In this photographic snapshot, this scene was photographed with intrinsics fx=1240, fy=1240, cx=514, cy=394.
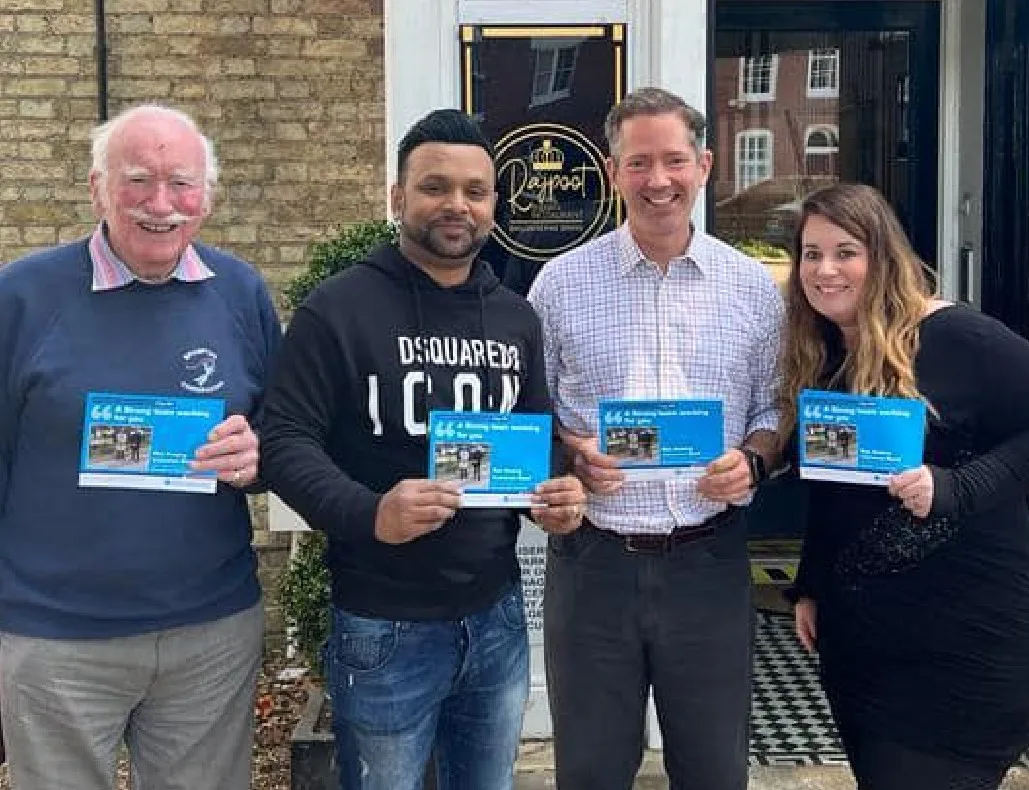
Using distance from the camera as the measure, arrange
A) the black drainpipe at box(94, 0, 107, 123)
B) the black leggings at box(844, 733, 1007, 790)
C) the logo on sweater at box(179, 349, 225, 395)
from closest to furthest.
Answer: the logo on sweater at box(179, 349, 225, 395)
the black leggings at box(844, 733, 1007, 790)
the black drainpipe at box(94, 0, 107, 123)

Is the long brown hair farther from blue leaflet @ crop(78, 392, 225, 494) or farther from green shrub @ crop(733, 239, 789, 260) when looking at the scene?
green shrub @ crop(733, 239, 789, 260)

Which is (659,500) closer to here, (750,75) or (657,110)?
(657,110)

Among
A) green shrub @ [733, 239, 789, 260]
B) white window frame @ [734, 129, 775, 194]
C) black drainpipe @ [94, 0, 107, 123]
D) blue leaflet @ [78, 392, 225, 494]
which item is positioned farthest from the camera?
white window frame @ [734, 129, 775, 194]

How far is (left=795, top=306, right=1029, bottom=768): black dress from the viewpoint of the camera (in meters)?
2.40

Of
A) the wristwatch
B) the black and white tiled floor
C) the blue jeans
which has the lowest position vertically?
the black and white tiled floor

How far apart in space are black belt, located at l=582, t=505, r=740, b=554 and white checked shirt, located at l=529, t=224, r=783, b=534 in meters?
0.01

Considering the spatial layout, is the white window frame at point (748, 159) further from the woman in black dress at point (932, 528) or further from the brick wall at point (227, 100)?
the woman in black dress at point (932, 528)

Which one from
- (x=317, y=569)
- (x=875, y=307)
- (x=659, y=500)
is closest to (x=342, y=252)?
(x=317, y=569)

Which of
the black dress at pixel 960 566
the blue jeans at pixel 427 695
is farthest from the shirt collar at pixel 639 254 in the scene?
the blue jeans at pixel 427 695

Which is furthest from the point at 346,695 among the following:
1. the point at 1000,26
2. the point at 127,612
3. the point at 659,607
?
the point at 1000,26

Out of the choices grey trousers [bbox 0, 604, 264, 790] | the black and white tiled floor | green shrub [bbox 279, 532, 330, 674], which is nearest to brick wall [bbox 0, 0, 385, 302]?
green shrub [bbox 279, 532, 330, 674]

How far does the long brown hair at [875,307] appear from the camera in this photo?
2.41 metres

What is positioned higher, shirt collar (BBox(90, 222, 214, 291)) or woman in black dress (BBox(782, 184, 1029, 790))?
shirt collar (BBox(90, 222, 214, 291))

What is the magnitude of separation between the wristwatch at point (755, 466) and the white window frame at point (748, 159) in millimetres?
3484
